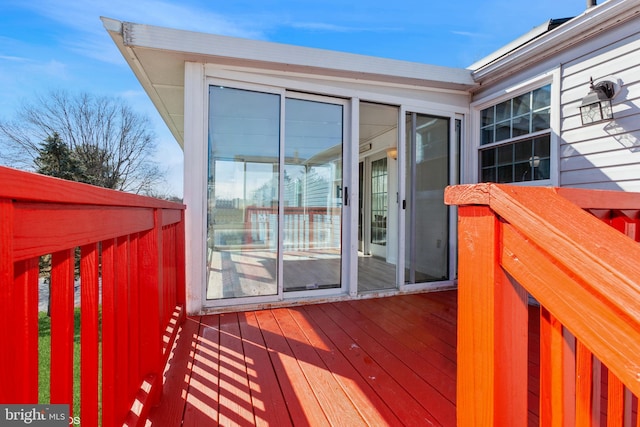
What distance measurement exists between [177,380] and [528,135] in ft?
11.5

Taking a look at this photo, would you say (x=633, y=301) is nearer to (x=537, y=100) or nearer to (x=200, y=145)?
(x=200, y=145)

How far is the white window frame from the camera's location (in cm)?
273

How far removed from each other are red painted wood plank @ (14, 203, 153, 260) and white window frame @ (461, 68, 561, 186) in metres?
3.29

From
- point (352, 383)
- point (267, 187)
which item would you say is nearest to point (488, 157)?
point (267, 187)

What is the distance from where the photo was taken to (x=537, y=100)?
2.95 m

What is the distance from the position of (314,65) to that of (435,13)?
152 inches

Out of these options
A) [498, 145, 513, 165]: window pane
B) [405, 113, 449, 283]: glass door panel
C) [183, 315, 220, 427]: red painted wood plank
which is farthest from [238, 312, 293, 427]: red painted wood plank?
[498, 145, 513, 165]: window pane

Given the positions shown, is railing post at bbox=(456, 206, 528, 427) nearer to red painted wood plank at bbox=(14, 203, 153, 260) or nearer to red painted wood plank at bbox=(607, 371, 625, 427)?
red painted wood plank at bbox=(607, 371, 625, 427)

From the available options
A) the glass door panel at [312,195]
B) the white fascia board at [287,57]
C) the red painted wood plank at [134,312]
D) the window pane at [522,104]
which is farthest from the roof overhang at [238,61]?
the red painted wood plank at [134,312]

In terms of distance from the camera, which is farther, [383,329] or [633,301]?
[383,329]

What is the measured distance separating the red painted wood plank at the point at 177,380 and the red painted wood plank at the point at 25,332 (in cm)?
103

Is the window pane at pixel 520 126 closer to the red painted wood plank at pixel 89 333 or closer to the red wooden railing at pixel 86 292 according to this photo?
the red wooden railing at pixel 86 292

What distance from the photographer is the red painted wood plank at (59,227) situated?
19.8 inches

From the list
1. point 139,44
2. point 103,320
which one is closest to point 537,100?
point 139,44
